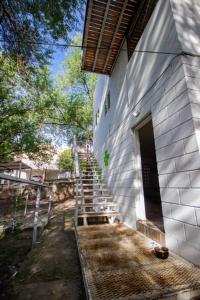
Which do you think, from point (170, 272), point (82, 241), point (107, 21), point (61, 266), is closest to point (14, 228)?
point (61, 266)

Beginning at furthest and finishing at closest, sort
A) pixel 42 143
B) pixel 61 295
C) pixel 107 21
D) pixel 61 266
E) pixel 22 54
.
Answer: pixel 42 143 < pixel 107 21 < pixel 22 54 < pixel 61 266 < pixel 61 295

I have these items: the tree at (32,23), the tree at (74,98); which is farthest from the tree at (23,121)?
the tree at (32,23)

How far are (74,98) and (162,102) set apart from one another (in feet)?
43.8

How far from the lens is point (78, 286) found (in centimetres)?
230

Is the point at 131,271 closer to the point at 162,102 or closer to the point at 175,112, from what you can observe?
the point at 175,112

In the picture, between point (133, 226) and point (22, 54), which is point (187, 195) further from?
point (22, 54)

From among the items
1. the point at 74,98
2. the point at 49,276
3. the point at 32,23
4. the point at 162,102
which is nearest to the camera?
the point at 162,102

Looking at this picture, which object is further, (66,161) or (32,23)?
(66,161)

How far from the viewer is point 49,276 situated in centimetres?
258

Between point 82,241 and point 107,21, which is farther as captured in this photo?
Result: point 107,21

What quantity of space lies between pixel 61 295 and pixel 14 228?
462 cm

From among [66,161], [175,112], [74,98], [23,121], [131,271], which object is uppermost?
[74,98]

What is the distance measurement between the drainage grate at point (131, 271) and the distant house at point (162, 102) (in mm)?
259

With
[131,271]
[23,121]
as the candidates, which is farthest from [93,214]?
[23,121]
